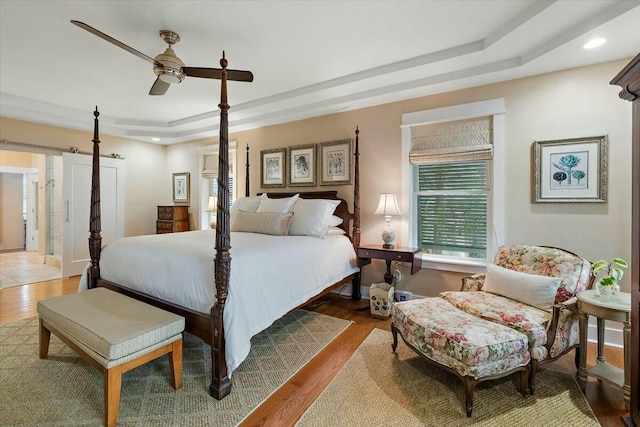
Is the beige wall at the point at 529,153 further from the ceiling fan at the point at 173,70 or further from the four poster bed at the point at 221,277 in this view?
the ceiling fan at the point at 173,70

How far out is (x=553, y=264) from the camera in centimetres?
228

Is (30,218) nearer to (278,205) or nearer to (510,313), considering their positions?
(278,205)

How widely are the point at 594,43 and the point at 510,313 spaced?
2.22 m

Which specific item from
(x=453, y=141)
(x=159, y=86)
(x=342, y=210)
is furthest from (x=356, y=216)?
(x=159, y=86)

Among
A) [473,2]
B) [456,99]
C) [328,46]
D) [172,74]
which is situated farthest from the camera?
[456,99]

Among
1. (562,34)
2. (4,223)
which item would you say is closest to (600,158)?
(562,34)

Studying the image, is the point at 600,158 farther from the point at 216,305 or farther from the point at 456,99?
the point at 216,305

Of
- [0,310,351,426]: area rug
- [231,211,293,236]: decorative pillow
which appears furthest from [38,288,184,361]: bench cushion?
[231,211,293,236]: decorative pillow

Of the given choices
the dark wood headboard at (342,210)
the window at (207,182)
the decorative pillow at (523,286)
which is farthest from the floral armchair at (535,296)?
the window at (207,182)

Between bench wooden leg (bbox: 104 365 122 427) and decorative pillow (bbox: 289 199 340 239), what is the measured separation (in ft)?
6.62

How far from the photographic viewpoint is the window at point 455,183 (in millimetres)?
3049

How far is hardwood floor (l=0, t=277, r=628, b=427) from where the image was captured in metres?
1.73

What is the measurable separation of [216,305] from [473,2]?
2.74 metres

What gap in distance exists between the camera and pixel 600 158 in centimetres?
255
